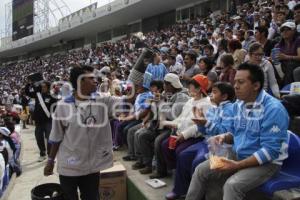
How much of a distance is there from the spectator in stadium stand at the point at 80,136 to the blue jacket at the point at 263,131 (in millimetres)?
1122

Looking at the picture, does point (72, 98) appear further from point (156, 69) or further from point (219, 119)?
point (156, 69)

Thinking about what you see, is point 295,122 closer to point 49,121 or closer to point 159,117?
point 159,117

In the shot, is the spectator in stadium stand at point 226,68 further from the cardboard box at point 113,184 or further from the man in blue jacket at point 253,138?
the man in blue jacket at point 253,138

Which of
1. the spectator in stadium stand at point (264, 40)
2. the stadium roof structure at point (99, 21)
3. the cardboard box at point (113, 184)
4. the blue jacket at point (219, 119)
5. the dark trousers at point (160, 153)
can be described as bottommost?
the cardboard box at point (113, 184)

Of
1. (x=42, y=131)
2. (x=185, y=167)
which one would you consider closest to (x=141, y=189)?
(x=185, y=167)

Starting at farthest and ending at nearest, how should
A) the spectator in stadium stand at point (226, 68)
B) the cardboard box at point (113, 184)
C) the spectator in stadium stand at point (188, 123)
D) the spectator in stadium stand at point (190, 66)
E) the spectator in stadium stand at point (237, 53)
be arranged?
the spectator in stadium stand at point (190, 66) → the spectator in stadium stand at point (237, 53) → the spectator in stadium stand at point (226, 68) → the cardboard box at point (113, 184) → the spectator in stadium stand at point (188, 123)

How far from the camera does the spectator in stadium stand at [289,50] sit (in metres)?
5.43

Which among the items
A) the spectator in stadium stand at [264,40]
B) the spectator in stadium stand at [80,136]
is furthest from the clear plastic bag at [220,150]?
the spectator in stadium stand at [264,40]

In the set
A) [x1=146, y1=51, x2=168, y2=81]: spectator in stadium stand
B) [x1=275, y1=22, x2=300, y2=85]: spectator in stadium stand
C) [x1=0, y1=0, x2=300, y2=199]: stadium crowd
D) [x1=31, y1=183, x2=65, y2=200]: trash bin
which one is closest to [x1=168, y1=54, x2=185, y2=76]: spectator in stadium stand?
[x1=146, y1=51, x2=168, y2=81]: spectator in stadium stand

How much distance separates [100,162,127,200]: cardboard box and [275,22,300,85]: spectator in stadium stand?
8.00ft

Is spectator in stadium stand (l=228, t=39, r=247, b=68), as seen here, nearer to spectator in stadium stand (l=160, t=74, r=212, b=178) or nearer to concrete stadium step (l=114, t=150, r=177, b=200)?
spectator in stadium stand (l=160, t=74, r=212, b=178)

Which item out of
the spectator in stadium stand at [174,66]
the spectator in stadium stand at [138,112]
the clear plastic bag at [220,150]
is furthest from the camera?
the spectator in stadium stand at [174,66]

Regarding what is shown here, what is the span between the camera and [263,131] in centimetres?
301

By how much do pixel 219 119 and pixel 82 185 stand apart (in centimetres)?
135
